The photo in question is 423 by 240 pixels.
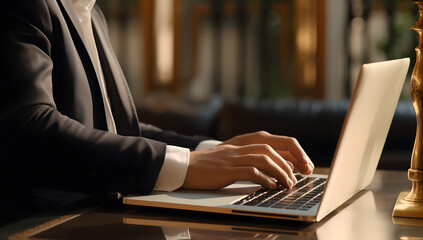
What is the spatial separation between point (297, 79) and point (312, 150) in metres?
2.25

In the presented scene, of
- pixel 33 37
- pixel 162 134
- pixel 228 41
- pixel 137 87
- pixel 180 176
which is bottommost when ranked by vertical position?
pixel 137 87

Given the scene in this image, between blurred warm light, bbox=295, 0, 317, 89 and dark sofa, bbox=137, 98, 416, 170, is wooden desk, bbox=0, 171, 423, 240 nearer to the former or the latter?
dark sofa, bbox=137, 98, 416, 170

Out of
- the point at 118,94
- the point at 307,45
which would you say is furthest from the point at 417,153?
the point at 307,45

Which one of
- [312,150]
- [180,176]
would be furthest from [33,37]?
[312,150]

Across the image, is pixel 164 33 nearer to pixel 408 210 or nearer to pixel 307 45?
pixel 307 45

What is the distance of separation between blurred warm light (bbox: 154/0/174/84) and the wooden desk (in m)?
4.19

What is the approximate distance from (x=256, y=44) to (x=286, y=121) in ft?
7.58

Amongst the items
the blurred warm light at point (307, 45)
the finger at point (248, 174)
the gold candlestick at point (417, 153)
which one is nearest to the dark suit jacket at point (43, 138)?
the finger at point (248, 174)

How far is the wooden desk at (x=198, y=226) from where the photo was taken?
0.76 m

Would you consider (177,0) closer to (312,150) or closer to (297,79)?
(297,79)

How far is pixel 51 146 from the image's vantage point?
0.95 meters

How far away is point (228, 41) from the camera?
5.05 metres

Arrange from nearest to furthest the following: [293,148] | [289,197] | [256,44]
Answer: [289,197]
[293,148]
[256,44]

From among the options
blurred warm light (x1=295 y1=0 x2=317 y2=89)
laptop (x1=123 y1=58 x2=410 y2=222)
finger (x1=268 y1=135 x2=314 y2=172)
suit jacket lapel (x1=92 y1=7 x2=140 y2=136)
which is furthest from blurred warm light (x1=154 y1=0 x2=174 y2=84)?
A: laptop (x1=123 y1=58 x2=410 y2=222)
